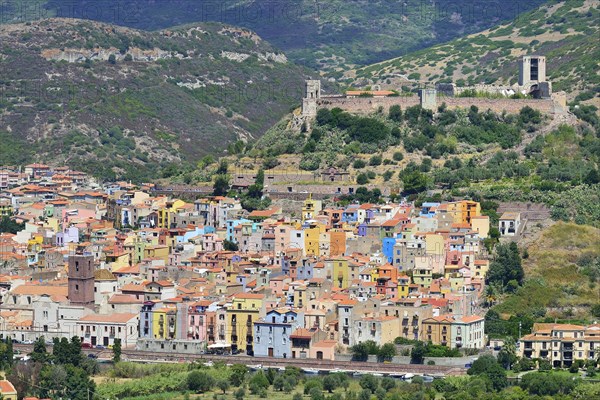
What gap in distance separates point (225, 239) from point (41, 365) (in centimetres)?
1673

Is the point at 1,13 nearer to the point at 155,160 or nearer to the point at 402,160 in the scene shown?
the point at 155,160

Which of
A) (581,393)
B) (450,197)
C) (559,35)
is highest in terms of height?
(559,35)

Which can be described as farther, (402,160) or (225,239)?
(402,160)

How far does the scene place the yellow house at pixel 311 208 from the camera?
3386 inches

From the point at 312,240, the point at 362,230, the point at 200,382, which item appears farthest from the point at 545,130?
the point at 200,382

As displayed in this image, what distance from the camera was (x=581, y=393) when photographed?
63344 mm

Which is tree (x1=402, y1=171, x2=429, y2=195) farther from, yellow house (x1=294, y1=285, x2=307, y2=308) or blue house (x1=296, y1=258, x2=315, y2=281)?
yellow house (x1=294, y1=285, x2=307, y2=308)

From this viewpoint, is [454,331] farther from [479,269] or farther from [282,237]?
[282,237]

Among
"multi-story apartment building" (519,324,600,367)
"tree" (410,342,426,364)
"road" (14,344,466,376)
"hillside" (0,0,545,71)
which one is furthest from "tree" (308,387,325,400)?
"hillside" (0,0,545,71)

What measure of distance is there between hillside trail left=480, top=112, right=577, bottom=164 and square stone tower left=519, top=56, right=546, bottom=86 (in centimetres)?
462

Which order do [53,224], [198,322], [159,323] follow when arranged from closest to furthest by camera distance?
[198,322]
[159,323]
[53,224]

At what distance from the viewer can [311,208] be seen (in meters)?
86.9

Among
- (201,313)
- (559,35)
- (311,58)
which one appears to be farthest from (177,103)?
(201,313)

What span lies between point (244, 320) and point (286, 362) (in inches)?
113
